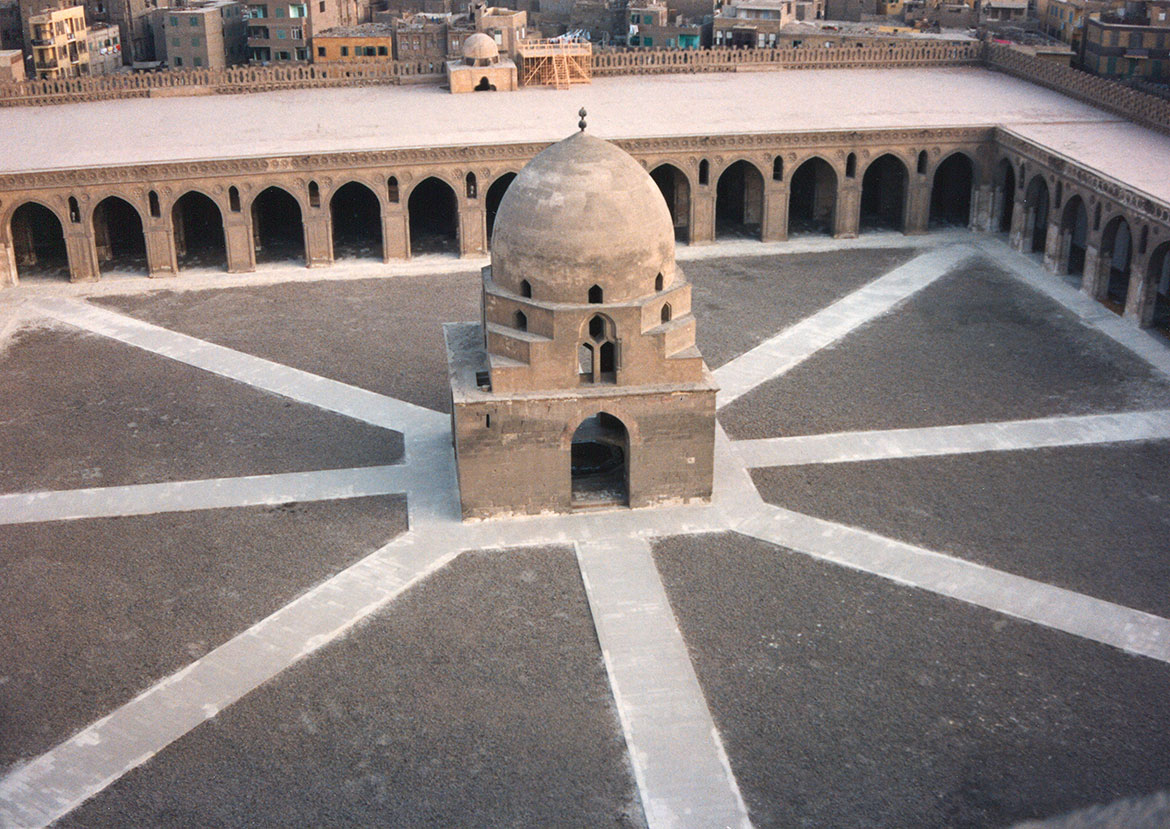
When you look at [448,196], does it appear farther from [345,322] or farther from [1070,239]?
[1070,239]

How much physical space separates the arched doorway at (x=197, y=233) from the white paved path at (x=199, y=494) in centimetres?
1701

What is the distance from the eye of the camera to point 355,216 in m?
52.2

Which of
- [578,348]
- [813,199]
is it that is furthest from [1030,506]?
[813,199]

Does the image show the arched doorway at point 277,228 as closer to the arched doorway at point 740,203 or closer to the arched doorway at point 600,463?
the arched doorway at point 740,203

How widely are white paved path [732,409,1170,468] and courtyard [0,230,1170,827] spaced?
0.11 m

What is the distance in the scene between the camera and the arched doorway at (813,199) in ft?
167

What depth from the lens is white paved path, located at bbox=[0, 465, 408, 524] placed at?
30531mm

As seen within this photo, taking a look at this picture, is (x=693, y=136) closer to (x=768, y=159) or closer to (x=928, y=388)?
(x=768, y=159)

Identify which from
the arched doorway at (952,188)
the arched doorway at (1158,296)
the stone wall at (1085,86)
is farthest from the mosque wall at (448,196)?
the stone wall at (1085,86)

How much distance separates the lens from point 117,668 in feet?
81.5

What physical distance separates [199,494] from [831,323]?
1984cm

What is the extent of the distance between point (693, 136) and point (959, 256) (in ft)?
33.7

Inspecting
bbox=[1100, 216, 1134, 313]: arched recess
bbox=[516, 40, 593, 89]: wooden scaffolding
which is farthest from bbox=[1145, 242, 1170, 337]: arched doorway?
bbox=[516, 40, 593, 89]: wooden scaffolding

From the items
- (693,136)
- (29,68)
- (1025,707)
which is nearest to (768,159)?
(693,136)
